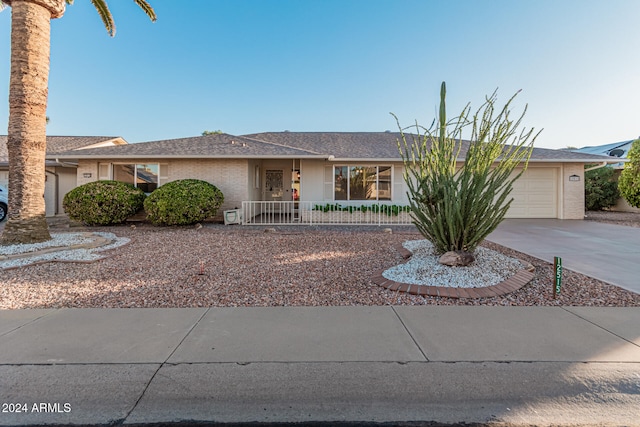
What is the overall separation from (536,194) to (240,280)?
586 inches

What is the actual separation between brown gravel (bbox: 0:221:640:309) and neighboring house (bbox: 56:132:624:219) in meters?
5.21

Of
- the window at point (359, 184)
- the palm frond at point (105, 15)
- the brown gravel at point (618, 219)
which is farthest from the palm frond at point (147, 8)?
the brown gravel at point (618, 219)

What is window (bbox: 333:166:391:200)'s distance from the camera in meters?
14.2

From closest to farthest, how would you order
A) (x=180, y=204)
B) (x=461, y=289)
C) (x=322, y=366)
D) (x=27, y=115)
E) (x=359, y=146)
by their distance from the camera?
1. (x=322, y=366)
2. (x=461, y=289)
3. (x=27, y=115)
4. (x=180, y=204)
5. (x=359, y=146)

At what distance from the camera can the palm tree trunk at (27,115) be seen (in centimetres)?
732

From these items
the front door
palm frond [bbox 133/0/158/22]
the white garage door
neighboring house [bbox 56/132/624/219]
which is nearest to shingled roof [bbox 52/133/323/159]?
neighboring house [bbox 56/132/624/219]

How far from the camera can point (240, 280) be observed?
5406mm

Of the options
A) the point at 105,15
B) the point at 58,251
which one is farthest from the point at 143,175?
the point at 58,251

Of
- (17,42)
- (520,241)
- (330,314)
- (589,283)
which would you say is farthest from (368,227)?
(17,42)

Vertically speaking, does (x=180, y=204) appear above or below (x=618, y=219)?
above

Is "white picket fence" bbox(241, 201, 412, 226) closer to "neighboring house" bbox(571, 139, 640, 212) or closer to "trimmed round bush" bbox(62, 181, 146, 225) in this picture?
"trimmed round bush" bbox(62, 181, 146, 225)

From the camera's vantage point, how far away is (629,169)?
47.6ft

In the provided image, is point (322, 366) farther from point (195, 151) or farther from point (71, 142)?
point (71, 142)

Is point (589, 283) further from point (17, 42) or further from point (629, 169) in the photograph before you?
point (629, 169)
